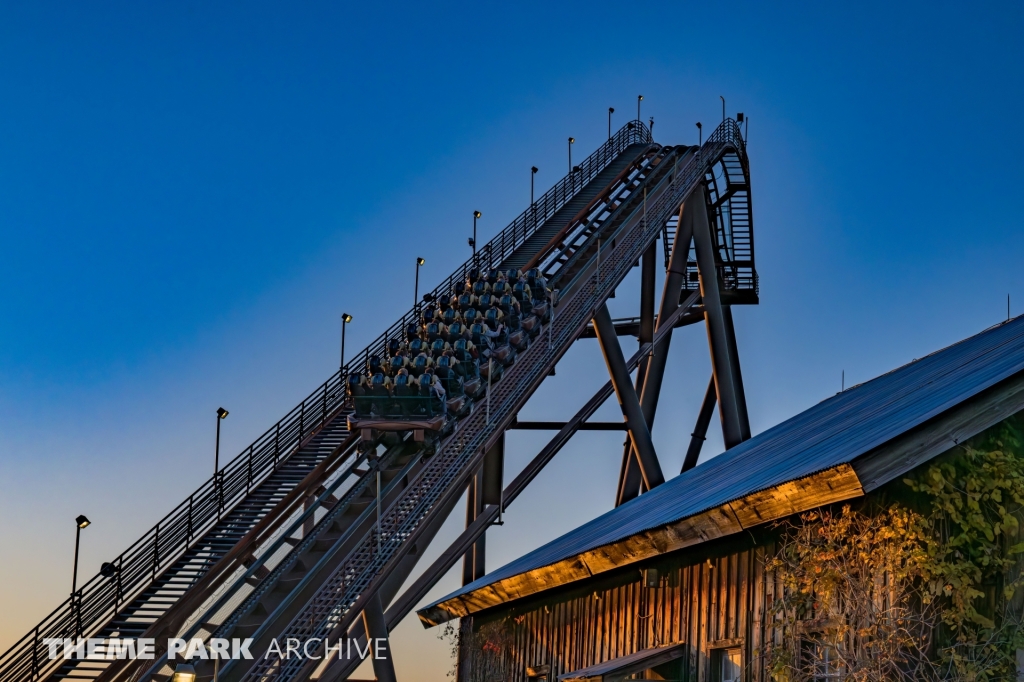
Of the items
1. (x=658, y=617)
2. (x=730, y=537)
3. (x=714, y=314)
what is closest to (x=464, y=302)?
(x=714, y=314)

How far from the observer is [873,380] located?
74.2 ft

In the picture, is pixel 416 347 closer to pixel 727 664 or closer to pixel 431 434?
pixel 431 434

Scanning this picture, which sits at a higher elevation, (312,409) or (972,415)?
(312,409)

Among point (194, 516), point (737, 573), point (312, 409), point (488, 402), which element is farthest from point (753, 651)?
point (312, 409)

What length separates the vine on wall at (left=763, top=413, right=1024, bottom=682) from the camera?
1203 centimetres

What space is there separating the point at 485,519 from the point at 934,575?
20.8 metres

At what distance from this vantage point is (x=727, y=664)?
1540 centimetres

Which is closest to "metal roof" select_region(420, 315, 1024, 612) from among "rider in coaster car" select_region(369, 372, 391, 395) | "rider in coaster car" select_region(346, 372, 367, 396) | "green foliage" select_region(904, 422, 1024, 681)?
"green foliage" select_region(904, 422, 1024, 681)

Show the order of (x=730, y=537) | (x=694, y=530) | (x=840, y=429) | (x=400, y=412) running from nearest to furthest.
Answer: (x=694, y=530), (x=730, y=537), (x=840, y=429), (x=400, y=412)

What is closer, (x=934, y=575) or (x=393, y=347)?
(x=934, y=575)

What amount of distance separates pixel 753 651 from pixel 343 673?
11.4 m

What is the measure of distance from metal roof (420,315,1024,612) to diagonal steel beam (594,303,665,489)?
408 inches

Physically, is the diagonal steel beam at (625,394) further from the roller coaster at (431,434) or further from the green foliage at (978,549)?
the green foliage at (978,549)

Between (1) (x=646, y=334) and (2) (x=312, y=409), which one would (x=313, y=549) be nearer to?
(2) (x=312, y=409)
